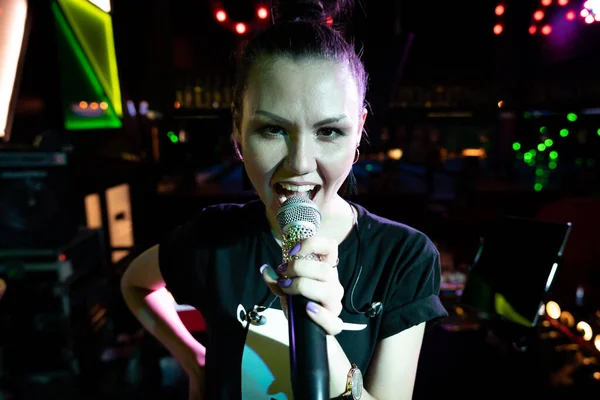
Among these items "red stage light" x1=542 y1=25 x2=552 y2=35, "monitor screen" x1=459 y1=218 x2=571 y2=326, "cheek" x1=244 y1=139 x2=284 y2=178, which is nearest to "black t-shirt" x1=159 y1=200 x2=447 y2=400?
"cheek" x1=244 y1=139 x2=284 y2=178

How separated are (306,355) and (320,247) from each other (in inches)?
6.5

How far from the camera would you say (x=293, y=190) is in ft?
2.61

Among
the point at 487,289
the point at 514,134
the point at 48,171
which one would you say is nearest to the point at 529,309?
the point at 487,289

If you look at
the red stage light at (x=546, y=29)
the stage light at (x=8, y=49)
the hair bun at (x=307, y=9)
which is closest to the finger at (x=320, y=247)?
the hair bun at (x=307, y=9)

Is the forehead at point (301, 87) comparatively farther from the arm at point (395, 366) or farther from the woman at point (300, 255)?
the arm at point (395, 366)

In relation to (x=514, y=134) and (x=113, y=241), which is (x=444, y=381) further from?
(x=514, y=134)

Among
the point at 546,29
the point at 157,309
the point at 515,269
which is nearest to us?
the point at 157,309

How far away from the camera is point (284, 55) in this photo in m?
0.77

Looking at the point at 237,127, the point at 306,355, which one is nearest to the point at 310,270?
the point at 306,355

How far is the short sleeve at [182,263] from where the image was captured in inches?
39.9

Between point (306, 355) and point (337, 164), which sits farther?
point (337, 164)

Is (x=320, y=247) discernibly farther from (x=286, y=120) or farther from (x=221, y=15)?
(x=221, y=15)

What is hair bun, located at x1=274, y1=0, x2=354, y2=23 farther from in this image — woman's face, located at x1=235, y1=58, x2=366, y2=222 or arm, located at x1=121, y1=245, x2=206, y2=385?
arm, located at x1=121, y1=245, x2=206, y2=385

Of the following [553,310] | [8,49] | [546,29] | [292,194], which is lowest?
[553,310]
